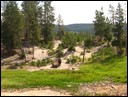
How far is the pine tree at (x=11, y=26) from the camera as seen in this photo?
210ft

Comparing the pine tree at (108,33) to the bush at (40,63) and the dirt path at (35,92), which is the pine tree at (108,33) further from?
the dirt path at (35,92)

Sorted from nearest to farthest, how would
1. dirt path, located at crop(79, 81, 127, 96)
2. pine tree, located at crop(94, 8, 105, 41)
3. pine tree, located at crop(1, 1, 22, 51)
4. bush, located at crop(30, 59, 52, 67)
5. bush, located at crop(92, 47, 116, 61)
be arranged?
1. dirt path, located at crop(79, 81, 127, 96)
2. bush, located at crop(30, 59, 52, 67)
3. bush, located at crop(92, 47, 116, 61)
4. pine tree, located at crop(1, 1, 22, 51)
5. pine tree, located at crop(94, 8, 105, 41)

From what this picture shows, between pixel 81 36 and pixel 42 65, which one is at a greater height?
pixel 81 36

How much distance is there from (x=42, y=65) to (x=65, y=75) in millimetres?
15324

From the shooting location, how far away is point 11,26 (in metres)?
64.8

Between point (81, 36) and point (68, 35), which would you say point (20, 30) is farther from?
point (81, 36)

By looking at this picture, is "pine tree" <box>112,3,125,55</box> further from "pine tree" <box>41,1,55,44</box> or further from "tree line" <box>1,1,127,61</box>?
"pine tree" <box>41,1,55,44</box>

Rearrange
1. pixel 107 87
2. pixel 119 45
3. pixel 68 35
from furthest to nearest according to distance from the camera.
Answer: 1. pixel 68 35
2. pixel 119 45
3. pixel 107 87

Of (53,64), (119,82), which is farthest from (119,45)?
(119,82)

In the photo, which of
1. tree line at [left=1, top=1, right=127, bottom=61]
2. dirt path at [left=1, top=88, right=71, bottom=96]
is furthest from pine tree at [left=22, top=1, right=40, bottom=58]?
dirt path at [left=1, top=88, right=71, bottom=96]

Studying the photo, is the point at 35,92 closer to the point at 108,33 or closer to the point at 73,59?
the point at 73,59

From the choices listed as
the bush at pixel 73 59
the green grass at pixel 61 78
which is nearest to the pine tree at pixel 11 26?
the bush at pixel 73 59

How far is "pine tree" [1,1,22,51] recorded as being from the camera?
6400 cm

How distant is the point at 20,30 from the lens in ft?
212
